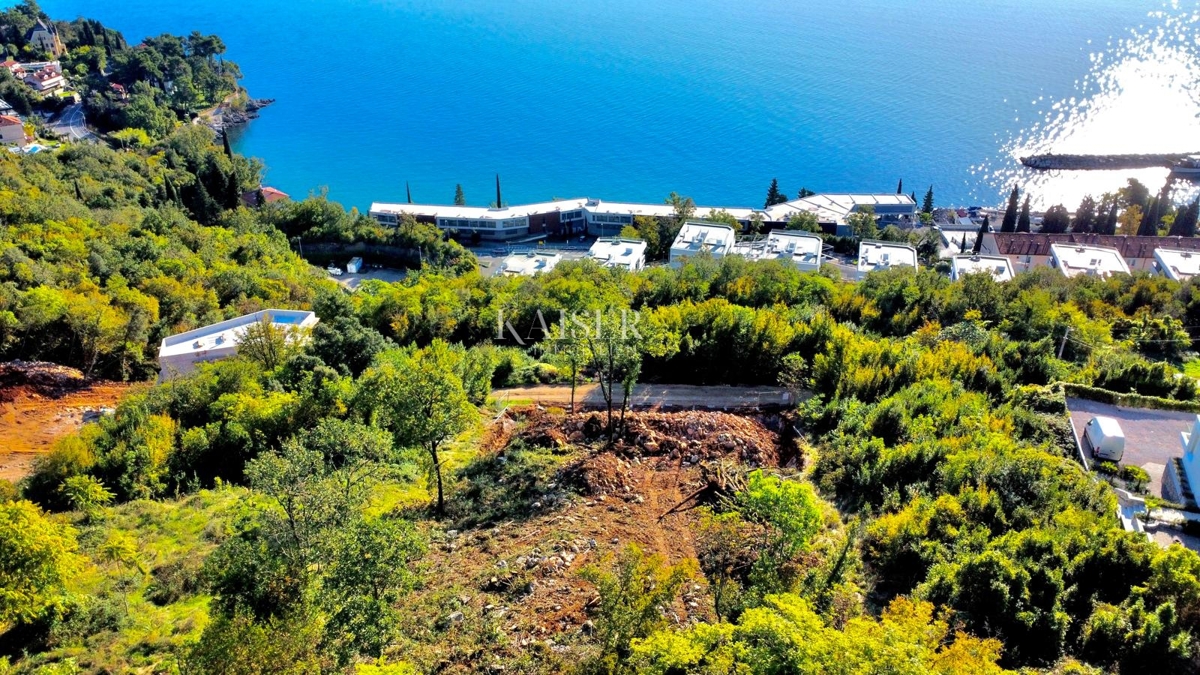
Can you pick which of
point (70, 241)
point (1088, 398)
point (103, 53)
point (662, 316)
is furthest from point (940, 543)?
point (103, 53)

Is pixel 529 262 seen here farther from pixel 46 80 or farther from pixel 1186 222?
pixel 46 80

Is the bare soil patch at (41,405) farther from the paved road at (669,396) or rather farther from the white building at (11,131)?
the white building at (11,131)

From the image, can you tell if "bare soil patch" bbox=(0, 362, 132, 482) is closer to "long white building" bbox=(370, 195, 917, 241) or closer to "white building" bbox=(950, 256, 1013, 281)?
"long white building" bbox=(370, 195, 917, 241)

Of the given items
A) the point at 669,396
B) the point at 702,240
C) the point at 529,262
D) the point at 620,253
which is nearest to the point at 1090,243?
the point at 702,240

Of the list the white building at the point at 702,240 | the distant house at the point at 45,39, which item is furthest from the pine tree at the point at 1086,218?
the distant house at the point at 45,39

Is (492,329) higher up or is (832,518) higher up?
(492,329)

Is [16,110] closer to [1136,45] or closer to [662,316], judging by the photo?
[662,316]
